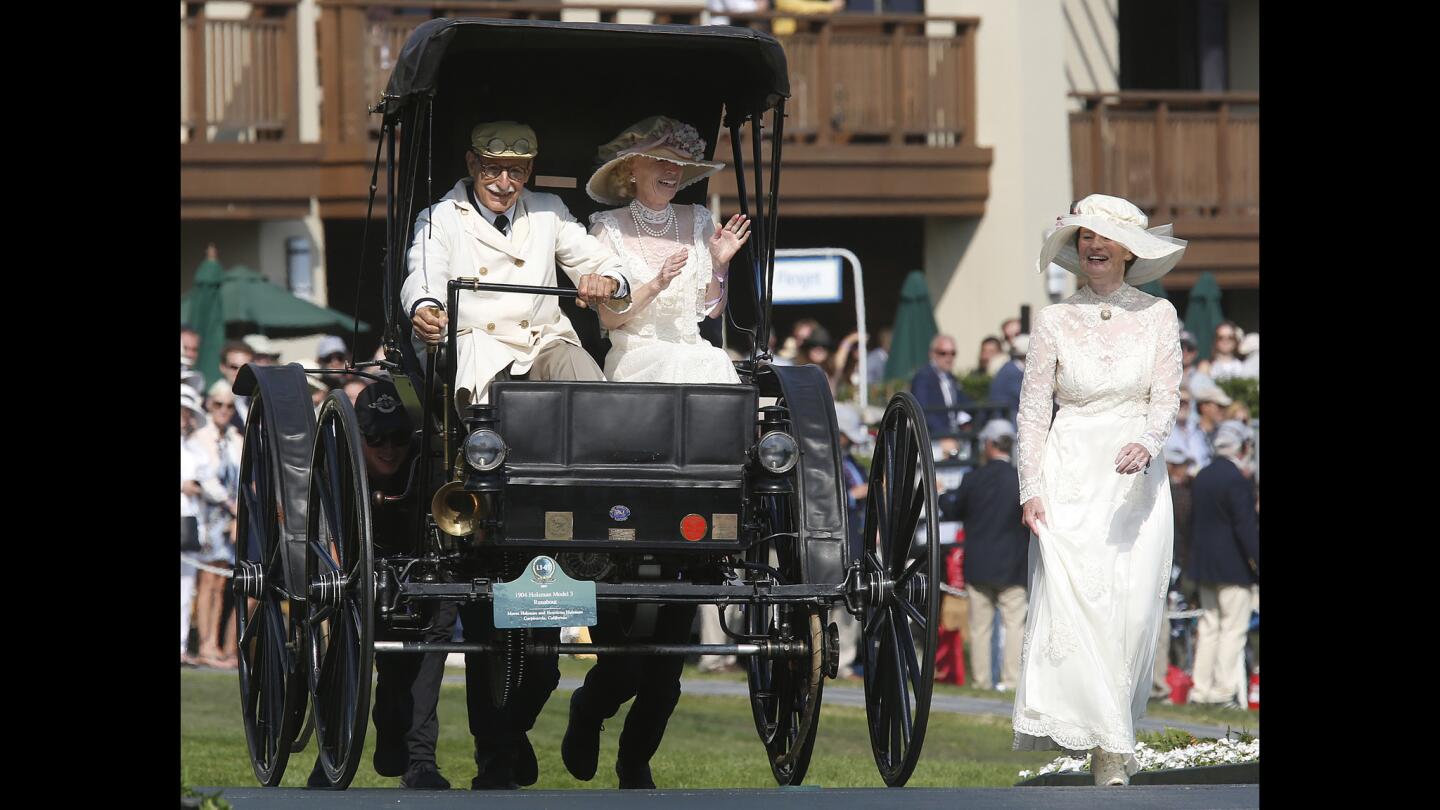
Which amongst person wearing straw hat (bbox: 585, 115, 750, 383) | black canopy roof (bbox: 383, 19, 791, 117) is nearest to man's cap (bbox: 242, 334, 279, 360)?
black canopy roof (bbox: 383, 19, 791, 117)

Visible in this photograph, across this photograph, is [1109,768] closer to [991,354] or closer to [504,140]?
[504,140]

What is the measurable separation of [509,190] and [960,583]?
28.9ft

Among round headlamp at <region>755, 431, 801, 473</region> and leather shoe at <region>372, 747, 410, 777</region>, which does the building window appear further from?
round headlamp at <region>755, 431, 801, 473</region>

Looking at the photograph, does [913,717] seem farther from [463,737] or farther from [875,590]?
[463,737]

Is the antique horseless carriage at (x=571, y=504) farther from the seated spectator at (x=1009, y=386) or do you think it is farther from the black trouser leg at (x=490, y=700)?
the seated spectator at (x=1009, y=386)

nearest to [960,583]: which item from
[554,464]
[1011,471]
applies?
[1011,471]

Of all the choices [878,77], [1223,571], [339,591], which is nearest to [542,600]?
[339,591]

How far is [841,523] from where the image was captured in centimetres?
814

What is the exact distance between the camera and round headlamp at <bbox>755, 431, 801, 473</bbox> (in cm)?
792

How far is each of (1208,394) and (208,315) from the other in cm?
803

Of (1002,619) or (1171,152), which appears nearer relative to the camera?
(1002,619)

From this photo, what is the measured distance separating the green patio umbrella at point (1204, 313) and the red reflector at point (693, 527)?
48.5 feet

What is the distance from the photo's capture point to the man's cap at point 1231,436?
16.5 meters

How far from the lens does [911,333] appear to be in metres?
22.0
